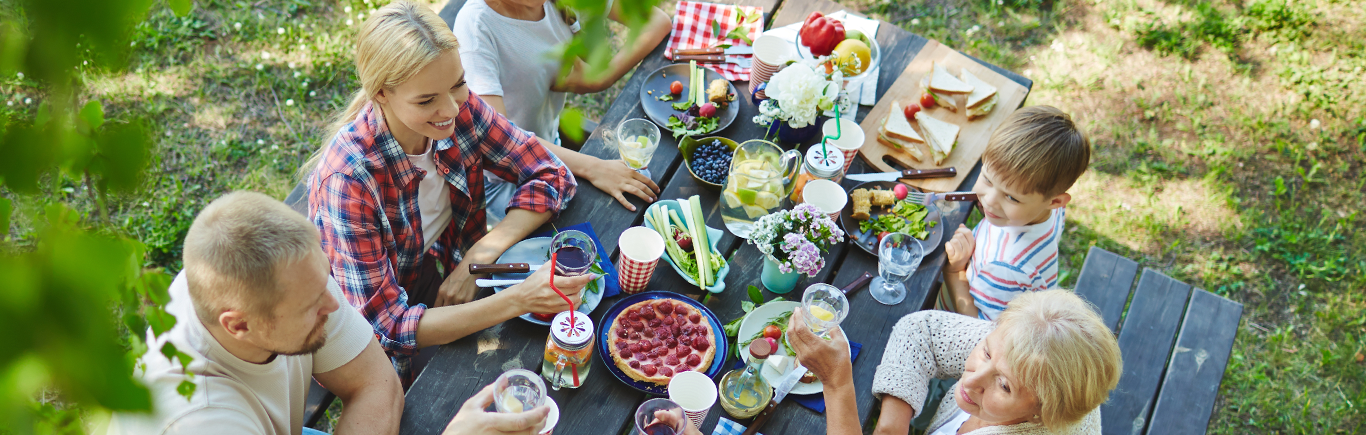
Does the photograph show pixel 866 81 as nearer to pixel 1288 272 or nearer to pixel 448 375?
pixel 448 375

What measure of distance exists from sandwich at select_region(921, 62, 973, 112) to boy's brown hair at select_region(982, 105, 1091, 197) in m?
0.64

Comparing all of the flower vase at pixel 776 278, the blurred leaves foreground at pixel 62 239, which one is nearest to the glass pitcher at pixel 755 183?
the flower vase at pixel 776 278

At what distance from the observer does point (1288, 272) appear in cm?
435

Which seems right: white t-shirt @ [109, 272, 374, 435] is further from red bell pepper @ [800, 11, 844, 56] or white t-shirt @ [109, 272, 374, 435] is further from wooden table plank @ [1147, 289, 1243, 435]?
wooden table plank @ [1147, 289, 1243, 435]

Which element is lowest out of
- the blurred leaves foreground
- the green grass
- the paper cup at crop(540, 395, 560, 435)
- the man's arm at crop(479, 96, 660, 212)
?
the green grass

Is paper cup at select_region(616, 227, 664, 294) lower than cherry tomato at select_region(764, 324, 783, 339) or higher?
higher

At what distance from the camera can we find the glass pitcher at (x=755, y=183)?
2.72m

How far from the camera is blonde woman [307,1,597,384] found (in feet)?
7.73

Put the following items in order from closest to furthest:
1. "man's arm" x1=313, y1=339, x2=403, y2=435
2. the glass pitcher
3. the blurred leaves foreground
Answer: the blurred leaves foreground, "man's arm" x1=313, y1=339, x2=403, y2=435, the glass pitcher

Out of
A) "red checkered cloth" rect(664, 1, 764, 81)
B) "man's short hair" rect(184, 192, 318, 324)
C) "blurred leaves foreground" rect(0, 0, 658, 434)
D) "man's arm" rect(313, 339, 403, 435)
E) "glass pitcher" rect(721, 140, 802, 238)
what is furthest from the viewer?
"red checkered cloth" rect(664, 1, 764, 81)

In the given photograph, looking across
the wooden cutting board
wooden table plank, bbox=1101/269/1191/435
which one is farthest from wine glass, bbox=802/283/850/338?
wooden table plank, bbox=1101/269/1191/435

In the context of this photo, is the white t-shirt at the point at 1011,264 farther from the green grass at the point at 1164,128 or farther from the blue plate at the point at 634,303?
the green grass at the point at 1164,128

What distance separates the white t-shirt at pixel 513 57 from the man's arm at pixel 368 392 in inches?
49.2

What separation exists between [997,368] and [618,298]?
3.81 ft
